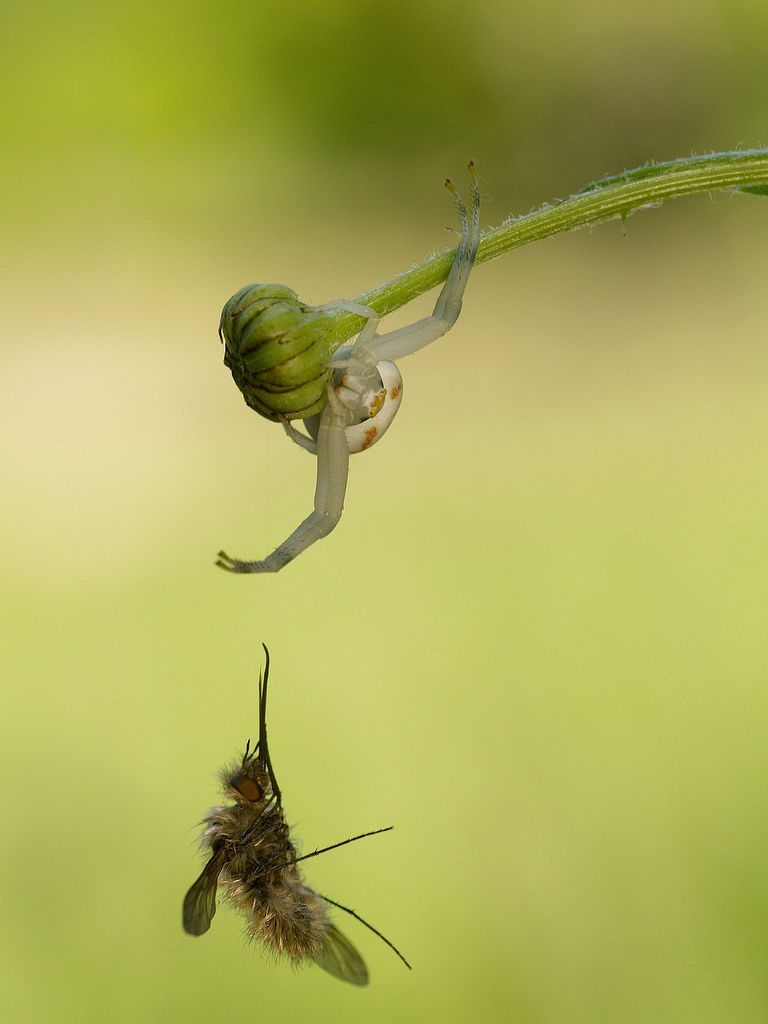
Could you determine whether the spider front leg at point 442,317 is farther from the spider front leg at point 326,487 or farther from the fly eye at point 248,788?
the fly eye at point 248,788

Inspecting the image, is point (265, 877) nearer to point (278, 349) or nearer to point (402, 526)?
point (278, 349)

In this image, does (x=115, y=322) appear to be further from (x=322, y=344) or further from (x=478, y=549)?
(x=322, y=344)

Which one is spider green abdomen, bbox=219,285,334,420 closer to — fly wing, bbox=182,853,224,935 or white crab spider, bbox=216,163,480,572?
white crab spider, bbox=216,163,480,572

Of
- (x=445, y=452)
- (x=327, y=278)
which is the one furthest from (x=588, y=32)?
(x=445, y=452)

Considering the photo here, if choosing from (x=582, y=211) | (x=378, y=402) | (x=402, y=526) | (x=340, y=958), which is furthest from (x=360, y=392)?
(x=402, y=526)

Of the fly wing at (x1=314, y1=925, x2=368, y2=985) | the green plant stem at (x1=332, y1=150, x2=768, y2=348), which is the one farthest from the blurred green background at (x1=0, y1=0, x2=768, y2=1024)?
the green plant stem at (x1=332, y1=150, x2=768, y2=348)
